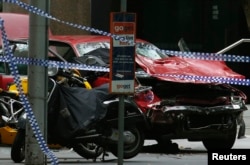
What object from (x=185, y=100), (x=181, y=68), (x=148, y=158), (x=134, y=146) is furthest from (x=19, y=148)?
(x=181, y=68)

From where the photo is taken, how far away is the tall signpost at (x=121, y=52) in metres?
8.55

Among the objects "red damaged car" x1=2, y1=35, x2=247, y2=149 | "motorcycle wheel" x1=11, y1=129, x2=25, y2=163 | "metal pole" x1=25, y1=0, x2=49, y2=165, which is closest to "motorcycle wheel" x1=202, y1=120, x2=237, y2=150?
"red damaged car" x1=2, y1=35, x2=247, y2=149

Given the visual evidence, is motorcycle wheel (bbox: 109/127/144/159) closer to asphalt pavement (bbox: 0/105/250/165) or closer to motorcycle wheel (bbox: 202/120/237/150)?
asphalt pavement (bbox: 0/105/250/165)

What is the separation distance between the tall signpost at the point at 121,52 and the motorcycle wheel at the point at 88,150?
8.02 ft

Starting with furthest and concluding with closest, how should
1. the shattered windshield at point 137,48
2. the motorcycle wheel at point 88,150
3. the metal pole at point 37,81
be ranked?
the shattered windshield at point 137,48 < the motorcycle wheel at point 88,150 < the metal pole at point 37,81

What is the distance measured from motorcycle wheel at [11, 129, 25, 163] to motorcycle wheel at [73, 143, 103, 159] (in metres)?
0.75

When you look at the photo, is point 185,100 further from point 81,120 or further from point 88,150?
point 81,120

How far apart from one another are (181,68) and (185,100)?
54cm

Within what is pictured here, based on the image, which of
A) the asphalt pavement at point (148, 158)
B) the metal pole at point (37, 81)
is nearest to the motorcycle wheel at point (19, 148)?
the asphalt pavement at point (148, 158)

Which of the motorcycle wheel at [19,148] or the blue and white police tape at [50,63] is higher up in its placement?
the blue and white police tape at [50,63]

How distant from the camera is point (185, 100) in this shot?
1217 cm

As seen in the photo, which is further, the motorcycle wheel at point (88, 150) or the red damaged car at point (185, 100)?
the red damaged car at point (185, 100)

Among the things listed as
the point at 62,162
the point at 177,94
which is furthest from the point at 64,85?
the point at 177,94

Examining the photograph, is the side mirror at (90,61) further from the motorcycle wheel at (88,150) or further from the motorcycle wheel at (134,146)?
the motorcycle wheel at (88,150)
